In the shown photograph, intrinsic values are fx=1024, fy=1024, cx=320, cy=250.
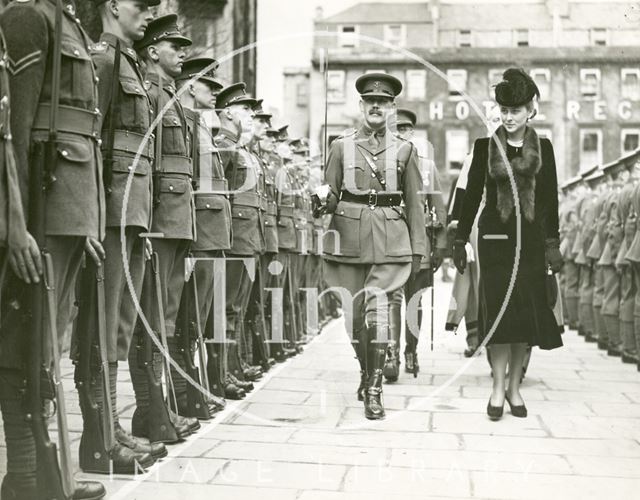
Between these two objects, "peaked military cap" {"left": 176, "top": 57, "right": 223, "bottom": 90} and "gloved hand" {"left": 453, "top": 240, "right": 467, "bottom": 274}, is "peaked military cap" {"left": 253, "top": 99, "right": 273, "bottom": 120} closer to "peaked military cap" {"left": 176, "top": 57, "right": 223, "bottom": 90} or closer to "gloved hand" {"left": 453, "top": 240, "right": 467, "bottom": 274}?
"peaked military cap" {"left": 176, "top": 57, "right": 223, "bottom": 90}

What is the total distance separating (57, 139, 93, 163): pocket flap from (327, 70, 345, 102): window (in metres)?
47.6

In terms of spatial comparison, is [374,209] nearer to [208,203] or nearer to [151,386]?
[208,203]

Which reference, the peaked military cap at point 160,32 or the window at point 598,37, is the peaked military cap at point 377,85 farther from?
the window at point 598,37

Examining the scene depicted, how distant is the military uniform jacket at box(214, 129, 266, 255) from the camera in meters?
7.98

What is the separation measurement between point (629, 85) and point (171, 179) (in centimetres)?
4835

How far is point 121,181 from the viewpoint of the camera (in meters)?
5.20

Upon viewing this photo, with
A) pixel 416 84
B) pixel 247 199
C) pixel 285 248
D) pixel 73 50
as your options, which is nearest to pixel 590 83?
pixel 416 84

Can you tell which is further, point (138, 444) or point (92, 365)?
point (138, 444)

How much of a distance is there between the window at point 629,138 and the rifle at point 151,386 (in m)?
48.9

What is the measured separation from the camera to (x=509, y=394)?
23.8 ft

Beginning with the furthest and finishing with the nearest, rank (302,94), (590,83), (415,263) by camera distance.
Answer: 1. (302,94)
2. (590,83)
3. (415,263)

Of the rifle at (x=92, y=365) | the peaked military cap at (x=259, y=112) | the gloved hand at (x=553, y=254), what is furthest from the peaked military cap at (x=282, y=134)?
the rifle at (x=92, y=365)

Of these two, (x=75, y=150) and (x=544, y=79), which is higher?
(x=544, y=79)

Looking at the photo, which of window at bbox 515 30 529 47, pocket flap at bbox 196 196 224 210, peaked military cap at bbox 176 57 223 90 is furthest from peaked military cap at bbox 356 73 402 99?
window at bbox 515 30 529 47
